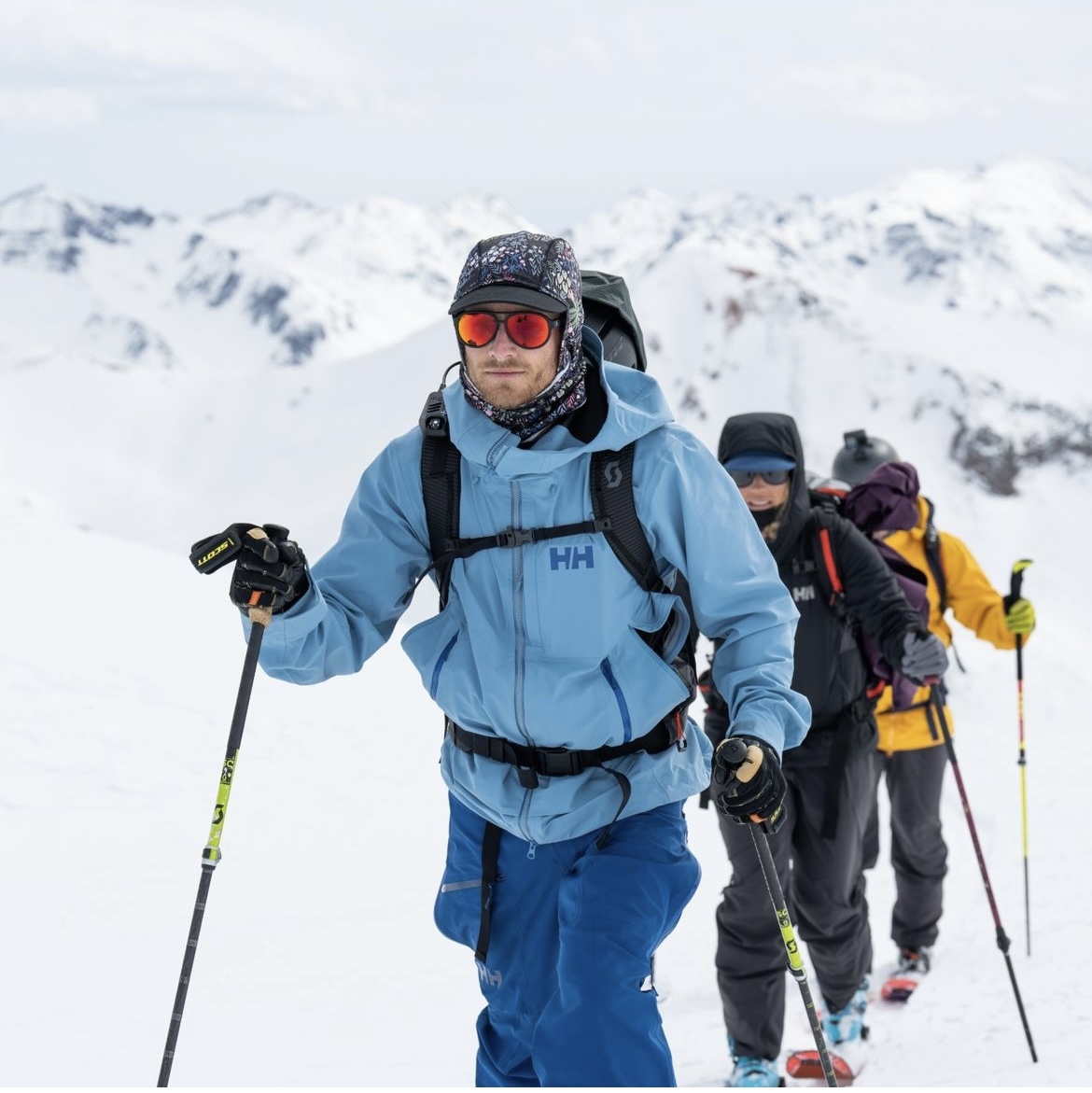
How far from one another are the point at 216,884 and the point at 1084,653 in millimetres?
18952

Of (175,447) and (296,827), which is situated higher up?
(175,447)

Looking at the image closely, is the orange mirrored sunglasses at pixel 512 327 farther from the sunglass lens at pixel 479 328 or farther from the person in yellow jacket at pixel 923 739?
the person in yellow jacket at pixel 923 739

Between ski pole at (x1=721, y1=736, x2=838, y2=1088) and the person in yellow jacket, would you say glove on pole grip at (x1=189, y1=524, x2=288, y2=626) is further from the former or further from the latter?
the person in yellow jacket

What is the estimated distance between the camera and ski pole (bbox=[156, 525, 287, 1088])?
327cm

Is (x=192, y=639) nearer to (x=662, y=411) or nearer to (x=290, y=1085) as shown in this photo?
(x=290, y=1085)

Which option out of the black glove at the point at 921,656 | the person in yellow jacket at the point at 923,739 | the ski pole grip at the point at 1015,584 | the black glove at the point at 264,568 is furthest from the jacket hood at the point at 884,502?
the black glove at the point at 264,568

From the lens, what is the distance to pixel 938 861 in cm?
730

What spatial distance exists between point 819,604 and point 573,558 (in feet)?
7.52

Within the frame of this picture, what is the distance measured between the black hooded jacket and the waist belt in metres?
1.71

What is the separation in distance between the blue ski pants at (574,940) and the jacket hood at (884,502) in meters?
3.25

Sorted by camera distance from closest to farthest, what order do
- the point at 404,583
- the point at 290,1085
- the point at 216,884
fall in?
the point at 404,583 < the point at 290,1085 < the point at 216,884

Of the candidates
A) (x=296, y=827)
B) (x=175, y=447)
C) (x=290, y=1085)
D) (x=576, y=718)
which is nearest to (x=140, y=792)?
(x=296, y=827)

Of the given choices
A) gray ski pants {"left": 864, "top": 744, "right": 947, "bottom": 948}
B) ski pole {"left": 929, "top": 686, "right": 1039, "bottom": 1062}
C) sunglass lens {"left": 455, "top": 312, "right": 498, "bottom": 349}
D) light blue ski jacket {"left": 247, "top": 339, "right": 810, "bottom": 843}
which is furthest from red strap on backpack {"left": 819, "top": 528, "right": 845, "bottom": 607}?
sunglass lens {"left": 455, "top": 312, "right": 498, "bottom": 349}

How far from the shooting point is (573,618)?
138 inches
